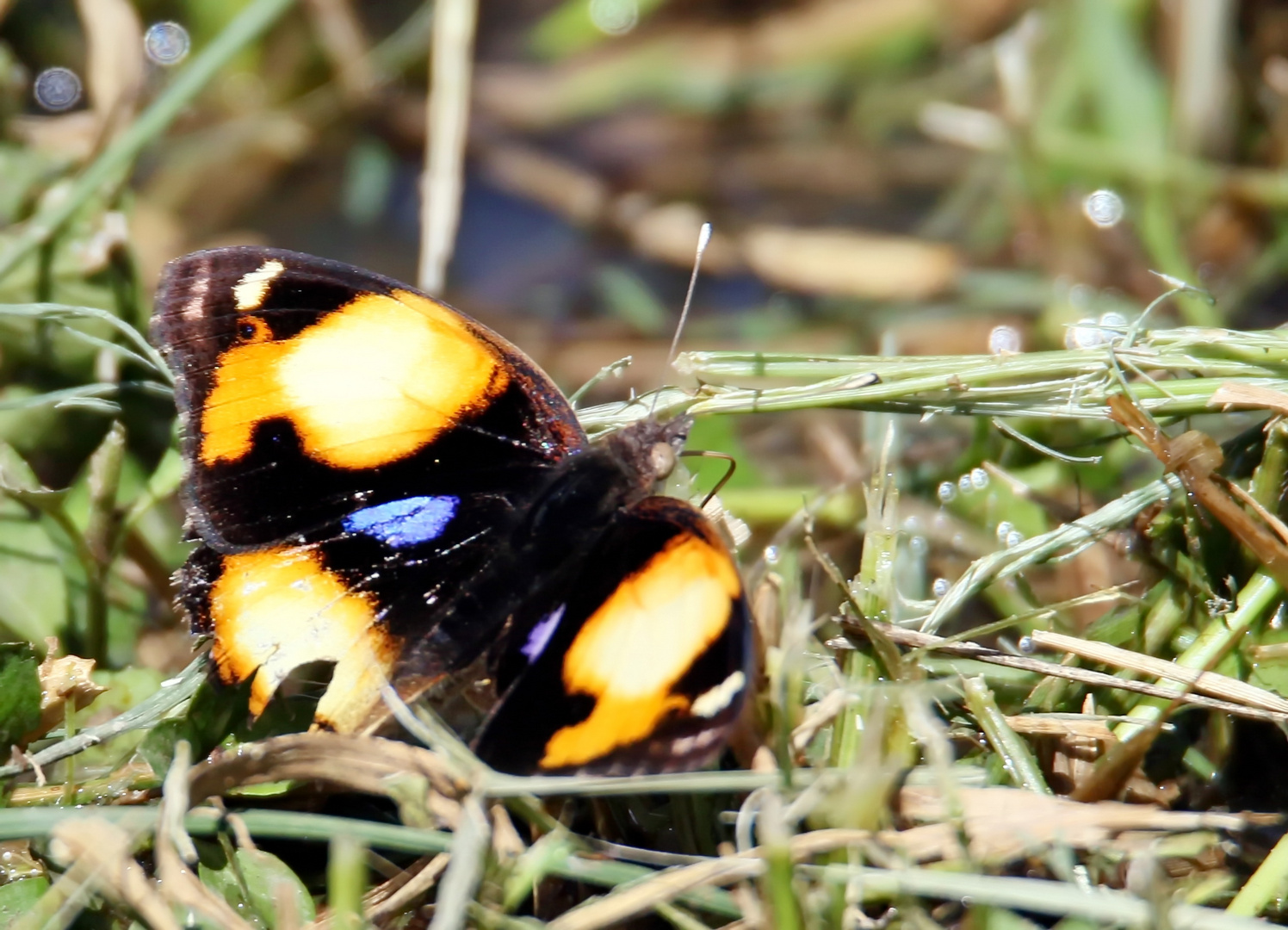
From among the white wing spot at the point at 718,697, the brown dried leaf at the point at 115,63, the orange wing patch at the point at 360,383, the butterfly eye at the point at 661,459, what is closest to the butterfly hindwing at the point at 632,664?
the white wing spot at the point at 718,697

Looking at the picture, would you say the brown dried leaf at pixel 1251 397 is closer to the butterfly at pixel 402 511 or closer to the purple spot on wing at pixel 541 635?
the butterfly at pixel 402 511

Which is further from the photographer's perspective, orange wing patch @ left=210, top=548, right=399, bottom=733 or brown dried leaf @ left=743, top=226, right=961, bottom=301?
brown dried leaf @ left=743, top=226, right=961, bottom=301

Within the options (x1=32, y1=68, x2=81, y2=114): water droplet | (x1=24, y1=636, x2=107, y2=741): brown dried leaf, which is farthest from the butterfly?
(x1=32, y1=68, x2=81, y2=114): water droplet

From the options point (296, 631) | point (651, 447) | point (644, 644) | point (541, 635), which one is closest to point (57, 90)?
point (296, 631)

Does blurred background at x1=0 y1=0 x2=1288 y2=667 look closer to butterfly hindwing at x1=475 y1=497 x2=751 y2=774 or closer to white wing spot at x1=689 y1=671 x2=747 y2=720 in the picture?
butterfly hindwing at x1=475 y1=497 x2=751 y2=774

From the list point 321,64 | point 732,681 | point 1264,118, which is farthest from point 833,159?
point 732,681

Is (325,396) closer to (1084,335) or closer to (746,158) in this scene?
(1084,335)

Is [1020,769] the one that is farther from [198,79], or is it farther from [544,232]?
[544,232]
